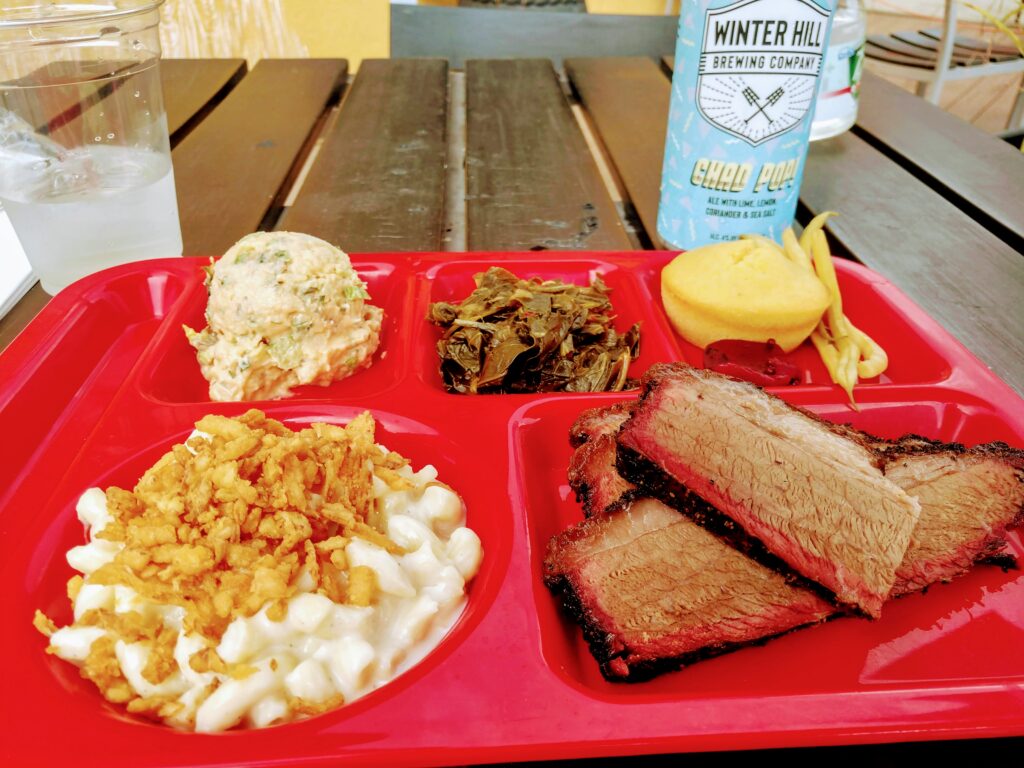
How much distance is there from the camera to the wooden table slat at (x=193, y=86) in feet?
10.2

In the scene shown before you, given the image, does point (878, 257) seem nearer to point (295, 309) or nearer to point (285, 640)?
point (295, 309)

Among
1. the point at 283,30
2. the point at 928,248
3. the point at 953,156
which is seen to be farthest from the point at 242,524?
the point at 283,30

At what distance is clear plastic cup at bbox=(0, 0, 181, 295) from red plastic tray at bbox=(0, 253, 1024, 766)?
13 cm

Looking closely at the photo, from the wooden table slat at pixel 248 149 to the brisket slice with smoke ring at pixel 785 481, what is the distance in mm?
1473

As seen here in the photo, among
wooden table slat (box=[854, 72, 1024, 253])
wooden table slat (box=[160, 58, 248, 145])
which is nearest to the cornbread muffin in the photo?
wooden table slat (box=[854, 72, 1024, 253])

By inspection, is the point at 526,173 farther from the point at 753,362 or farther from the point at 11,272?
the point at 11,272

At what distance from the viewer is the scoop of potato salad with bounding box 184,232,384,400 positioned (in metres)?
1.55

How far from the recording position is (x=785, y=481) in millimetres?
1157

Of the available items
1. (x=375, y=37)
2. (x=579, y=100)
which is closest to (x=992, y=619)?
(x=579, y=100)

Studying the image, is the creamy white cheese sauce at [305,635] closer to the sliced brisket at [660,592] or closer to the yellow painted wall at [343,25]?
the sliced brisket at [660,592]

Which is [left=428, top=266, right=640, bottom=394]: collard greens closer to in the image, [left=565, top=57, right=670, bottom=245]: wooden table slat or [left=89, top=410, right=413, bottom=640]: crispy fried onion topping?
[left=89, top=410, right=413, bottom=640]: crispy fried onion topping

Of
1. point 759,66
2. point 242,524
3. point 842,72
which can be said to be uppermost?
point 759,66

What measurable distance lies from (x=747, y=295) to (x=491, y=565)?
902 mm

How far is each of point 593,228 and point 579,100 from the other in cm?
157
